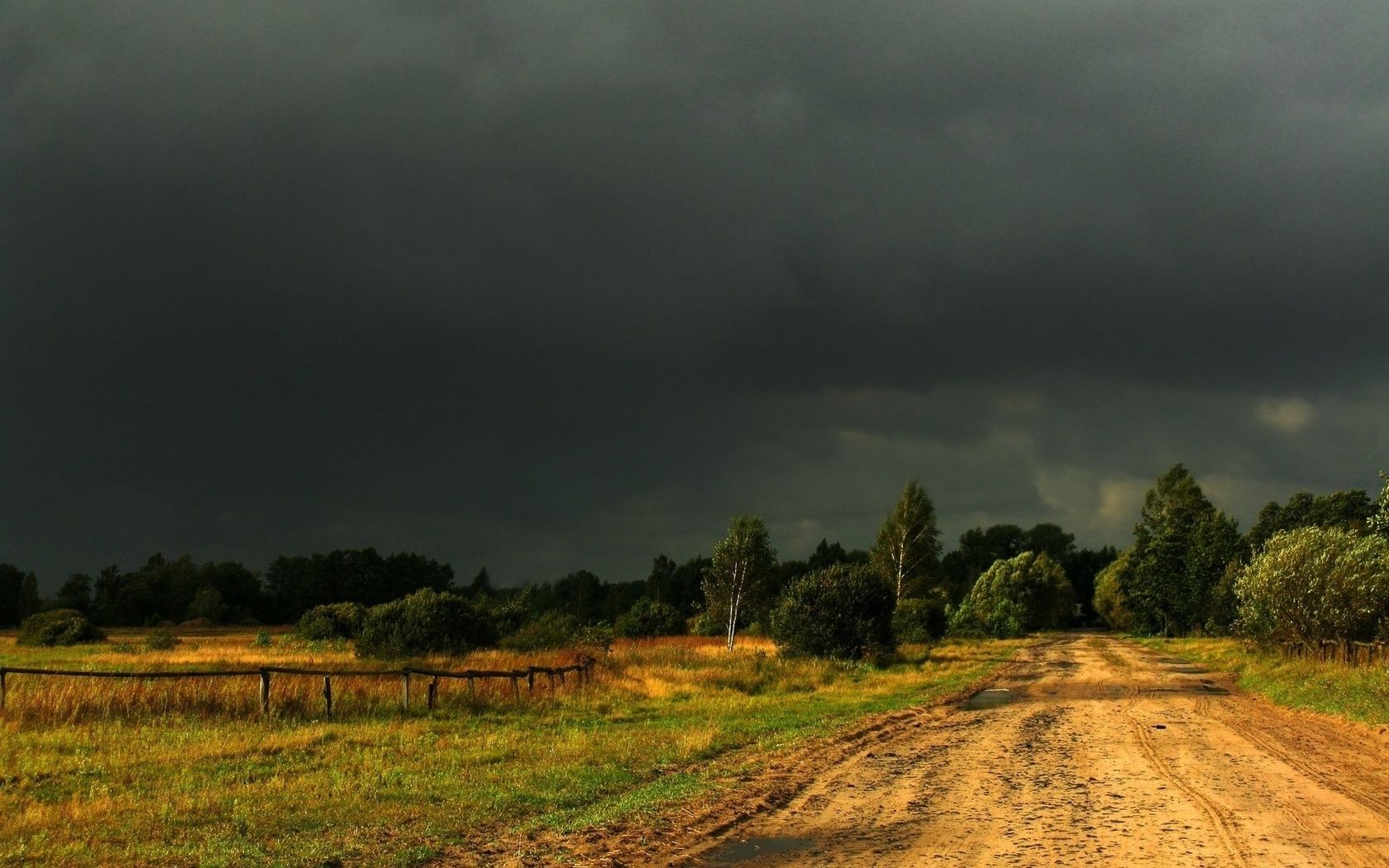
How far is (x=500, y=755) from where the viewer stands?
53.3 feet

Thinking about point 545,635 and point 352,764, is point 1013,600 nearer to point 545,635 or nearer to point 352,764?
point 545,635

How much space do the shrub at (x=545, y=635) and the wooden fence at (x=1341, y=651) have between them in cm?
3100

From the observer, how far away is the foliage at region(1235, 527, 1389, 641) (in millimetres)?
32969

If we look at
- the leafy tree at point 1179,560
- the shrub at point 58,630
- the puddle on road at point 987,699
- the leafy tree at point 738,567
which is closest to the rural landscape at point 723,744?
the puddle on road at point 987,699

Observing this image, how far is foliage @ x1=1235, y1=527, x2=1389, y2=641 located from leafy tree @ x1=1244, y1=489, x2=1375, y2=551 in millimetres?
46044

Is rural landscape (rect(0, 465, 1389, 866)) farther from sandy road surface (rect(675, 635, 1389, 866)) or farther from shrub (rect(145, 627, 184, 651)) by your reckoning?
shrub (rect(145, 627, 184, 651))

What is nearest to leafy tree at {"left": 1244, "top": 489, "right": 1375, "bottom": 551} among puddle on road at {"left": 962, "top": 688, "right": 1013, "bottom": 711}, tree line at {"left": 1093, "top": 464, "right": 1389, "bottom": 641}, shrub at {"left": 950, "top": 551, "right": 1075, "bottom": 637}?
tree line at {"left": 1093, "top": 464, "right": 1389, "bottom": 641}

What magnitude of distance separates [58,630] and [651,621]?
38.7 metres

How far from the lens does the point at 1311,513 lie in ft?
288

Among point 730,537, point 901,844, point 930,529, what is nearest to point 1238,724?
point 901,844

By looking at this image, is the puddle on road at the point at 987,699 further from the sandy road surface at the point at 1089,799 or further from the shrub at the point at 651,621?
the shrub at the point at 651,621

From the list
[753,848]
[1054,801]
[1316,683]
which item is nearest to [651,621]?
[1316,683]

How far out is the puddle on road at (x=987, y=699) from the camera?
26938 millimetres

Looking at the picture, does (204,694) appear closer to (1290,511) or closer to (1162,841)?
(1162,841)
